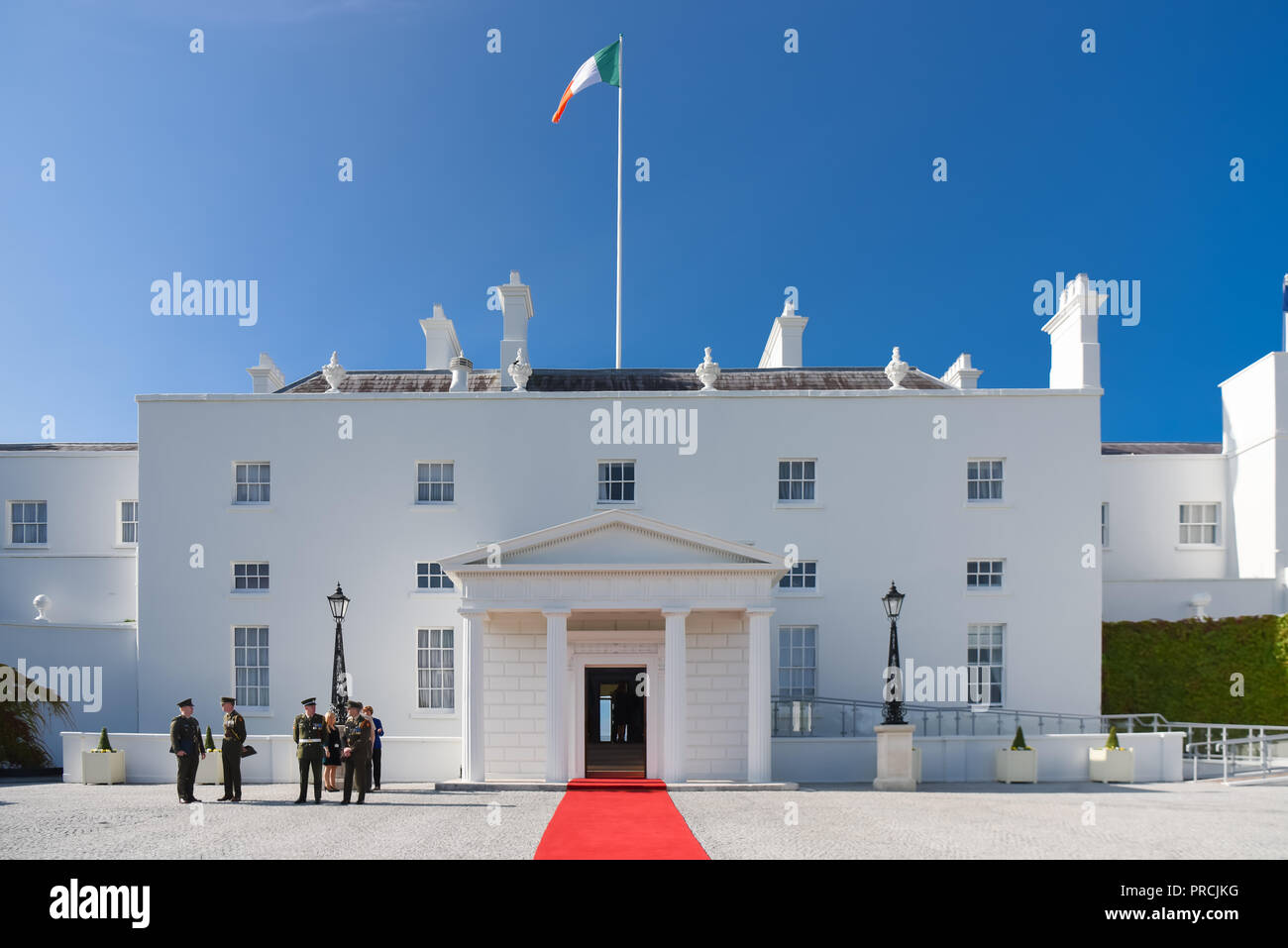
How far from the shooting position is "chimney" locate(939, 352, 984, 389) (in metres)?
32.2

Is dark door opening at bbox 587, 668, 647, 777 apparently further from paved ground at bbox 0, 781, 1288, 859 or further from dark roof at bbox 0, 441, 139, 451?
dark roof at bbox 0, 441, 139, 451

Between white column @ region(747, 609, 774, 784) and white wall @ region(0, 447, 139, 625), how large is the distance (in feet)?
65.7

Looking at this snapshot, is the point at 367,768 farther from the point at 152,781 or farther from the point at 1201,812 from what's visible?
the point at 1201,812

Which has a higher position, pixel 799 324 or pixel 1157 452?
pixel 799 324

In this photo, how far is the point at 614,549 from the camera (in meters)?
22.2

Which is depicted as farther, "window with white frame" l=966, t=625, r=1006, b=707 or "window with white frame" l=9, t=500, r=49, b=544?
"window with white frame" l=9, t=500, r=49, b=544

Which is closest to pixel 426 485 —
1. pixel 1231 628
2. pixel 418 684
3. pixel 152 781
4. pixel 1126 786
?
pixel 418 684

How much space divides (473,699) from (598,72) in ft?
76.2

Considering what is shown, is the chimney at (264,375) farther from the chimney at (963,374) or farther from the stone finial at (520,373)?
the chimney at (963,374)

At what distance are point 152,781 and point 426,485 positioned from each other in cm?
1011

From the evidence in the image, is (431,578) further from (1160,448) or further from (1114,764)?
(1160,448)

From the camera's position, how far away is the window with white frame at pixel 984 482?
2709cm

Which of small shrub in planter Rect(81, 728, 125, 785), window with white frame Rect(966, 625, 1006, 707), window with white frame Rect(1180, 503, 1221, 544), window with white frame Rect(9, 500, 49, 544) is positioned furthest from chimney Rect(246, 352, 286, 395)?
window with white frame Rect(1180, 503, 1221, 544)

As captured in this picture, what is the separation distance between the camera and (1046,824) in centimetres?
1608
